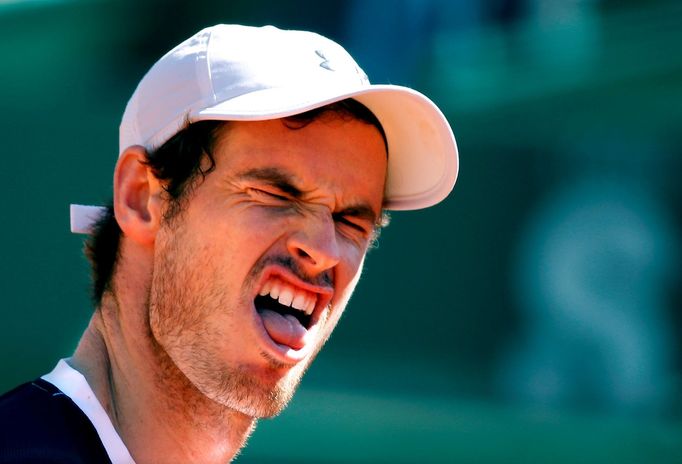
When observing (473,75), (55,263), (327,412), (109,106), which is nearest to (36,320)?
(55,263)

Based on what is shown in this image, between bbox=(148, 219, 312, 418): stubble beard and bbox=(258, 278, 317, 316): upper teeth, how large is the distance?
5 cm

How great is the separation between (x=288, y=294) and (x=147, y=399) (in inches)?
11.7

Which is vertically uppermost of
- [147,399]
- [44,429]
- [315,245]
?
[315,245]

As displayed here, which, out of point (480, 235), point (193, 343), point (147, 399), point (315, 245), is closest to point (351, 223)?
point (315, 245)

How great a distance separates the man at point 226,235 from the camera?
1.84m

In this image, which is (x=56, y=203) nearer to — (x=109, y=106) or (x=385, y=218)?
(x=109, y=106)

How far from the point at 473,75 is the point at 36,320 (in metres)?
1.61

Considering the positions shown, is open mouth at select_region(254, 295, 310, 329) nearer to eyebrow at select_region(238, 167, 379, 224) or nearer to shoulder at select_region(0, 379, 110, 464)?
eyebrow at select_region(238, 167, 379, 224)

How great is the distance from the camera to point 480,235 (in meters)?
3.46

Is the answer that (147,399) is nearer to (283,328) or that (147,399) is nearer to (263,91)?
(283,328)

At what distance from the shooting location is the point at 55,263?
11.5 feet

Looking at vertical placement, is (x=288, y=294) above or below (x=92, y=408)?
above

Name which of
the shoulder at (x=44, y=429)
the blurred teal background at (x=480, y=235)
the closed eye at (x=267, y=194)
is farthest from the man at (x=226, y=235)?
the blurred teal background at (x=480, y=235)

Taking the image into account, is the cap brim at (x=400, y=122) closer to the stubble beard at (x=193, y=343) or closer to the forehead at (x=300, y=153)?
the forehead at (x=300, y=153)
